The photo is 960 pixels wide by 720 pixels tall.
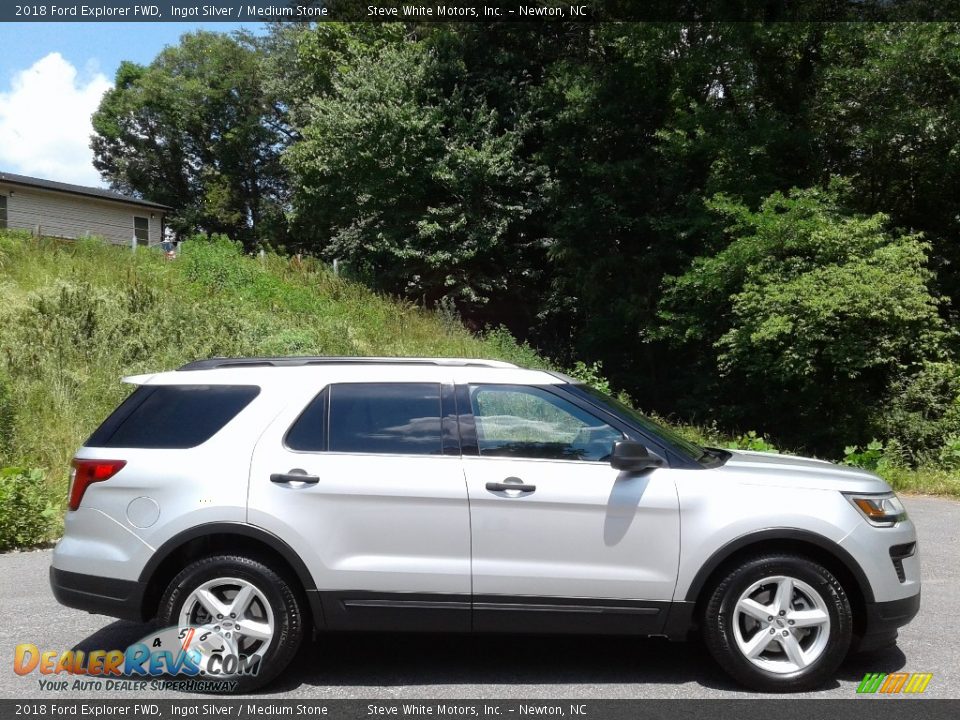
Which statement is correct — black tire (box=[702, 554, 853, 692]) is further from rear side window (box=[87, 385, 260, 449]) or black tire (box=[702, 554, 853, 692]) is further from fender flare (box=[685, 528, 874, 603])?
rear side window (box=[87, 385, 260, 449])

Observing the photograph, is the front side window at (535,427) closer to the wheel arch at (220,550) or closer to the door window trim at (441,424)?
the door window trim at (441,424)

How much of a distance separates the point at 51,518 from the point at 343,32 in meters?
26.4

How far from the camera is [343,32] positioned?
102 ft

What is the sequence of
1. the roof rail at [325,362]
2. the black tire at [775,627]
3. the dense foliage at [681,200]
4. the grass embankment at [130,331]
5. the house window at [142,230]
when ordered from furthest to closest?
1. the house window at [142,230]
2. the dense foliage at [681,200]
3. the grass embankment at [130,331]
4. the roof rail at [325,362]
5. the black tire at [775,627]

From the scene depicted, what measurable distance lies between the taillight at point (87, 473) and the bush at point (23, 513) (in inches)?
148

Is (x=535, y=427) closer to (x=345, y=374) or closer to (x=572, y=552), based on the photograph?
(x=572, y=552)

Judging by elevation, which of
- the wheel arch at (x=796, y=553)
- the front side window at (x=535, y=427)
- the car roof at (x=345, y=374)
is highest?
the car roof at (x=345, y=374)

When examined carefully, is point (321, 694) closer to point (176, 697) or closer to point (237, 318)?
point (176, 697)

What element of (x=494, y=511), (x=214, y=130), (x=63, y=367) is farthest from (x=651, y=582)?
(x=214, y=130)

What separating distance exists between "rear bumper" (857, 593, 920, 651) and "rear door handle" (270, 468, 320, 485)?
3087mm

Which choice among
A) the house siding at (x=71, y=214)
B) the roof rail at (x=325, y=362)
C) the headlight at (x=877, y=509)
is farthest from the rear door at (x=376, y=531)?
the house siding at (x=71, y=214)

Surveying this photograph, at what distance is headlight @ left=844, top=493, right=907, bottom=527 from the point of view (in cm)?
474

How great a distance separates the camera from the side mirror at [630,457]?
15.2 feet
